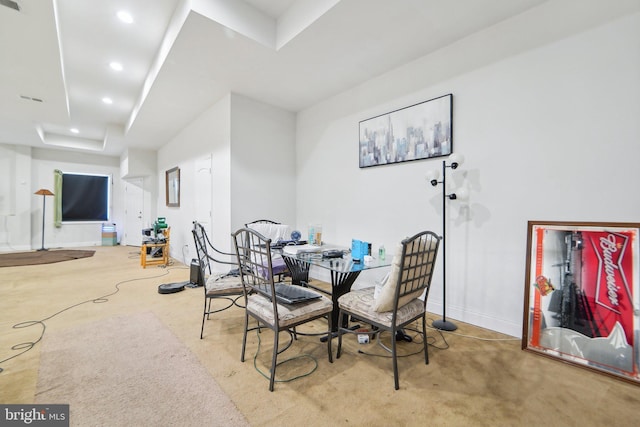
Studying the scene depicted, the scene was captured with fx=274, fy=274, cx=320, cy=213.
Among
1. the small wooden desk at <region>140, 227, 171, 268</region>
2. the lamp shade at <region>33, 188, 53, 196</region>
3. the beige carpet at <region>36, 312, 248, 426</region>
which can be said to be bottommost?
the beige carpet at <region>36, 312, 248, 426</region>

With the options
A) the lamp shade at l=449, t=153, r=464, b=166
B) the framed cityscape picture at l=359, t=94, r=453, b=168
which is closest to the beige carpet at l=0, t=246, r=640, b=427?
the lamp shade at l=449, t=153, r=464, b=166

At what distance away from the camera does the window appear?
26.1ft

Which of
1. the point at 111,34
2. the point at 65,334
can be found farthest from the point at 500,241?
the point at 111,34

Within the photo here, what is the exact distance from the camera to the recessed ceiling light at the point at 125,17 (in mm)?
2889

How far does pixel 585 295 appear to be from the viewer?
2043 mm

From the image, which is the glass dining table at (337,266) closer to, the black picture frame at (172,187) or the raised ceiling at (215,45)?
the raised ceiling at (215,45)

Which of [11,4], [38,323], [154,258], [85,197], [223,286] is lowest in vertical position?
[38,323]

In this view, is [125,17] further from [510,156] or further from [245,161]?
[510,156]

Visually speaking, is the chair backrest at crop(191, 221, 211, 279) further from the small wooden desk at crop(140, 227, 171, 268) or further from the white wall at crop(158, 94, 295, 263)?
the small wooden desk at crop(140, 227, 171, 268)

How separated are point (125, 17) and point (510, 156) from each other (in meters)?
4.18

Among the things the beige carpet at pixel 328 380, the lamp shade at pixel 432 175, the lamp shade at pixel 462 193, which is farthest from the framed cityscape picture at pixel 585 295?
the lamp shade at pixel 432 175

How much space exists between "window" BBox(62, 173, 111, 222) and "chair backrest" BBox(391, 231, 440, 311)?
32.1ft

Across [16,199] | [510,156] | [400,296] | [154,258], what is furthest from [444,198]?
[16,199]

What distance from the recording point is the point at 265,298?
199cm
